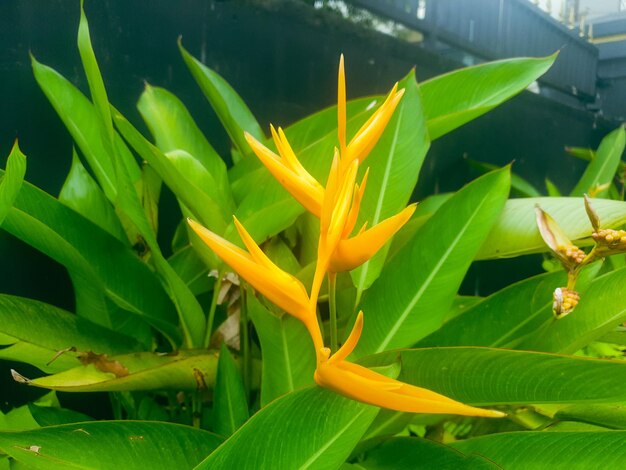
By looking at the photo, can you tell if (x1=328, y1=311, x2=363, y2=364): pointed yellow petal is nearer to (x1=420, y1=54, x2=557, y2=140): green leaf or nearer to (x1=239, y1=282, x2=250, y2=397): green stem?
(x1=239, y1=282, x2=250, y2=397): green stem

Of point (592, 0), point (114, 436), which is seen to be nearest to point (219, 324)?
point (114, 436)

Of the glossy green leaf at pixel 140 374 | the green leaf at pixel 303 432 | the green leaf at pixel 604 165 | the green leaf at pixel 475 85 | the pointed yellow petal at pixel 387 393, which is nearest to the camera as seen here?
the pointed yellow petal at pixel 387 393

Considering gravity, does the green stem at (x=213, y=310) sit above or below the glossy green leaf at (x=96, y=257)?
below

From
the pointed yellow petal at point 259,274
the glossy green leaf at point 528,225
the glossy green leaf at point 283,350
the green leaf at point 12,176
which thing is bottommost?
the glossy green leaf at point 283,350

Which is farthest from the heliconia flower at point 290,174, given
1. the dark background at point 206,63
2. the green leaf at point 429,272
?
the dark background at point 206,63

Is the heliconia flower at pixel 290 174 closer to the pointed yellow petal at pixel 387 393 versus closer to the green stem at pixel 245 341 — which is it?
the pointed yellow petal at pixel 387 393

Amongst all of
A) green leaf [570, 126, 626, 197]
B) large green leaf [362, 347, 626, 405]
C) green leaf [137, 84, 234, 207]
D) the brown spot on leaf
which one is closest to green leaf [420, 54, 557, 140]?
green leaf [137, 84, 234, 207]

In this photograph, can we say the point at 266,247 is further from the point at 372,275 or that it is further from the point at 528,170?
the point at 528,170
